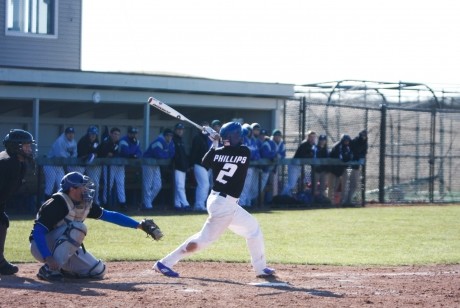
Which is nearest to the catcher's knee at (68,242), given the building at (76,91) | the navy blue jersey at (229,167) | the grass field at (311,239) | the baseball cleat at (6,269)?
the baseball cleat at (6,269)

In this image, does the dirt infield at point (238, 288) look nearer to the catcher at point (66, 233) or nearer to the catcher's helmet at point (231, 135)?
the catcher at point (66, 233)

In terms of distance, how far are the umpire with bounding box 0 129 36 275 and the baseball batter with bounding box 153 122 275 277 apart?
1596 mm

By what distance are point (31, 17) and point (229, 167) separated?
47.3 feet

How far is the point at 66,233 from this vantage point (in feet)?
28.7

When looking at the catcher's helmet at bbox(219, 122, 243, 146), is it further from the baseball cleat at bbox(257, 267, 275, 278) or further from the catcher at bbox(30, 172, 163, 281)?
the baseball cleat at bbox(257, 267, 275, 278)

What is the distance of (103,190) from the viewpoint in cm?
A: 1822

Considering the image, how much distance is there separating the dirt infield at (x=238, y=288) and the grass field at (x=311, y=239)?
103cm

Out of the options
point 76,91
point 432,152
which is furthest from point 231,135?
point 432,152

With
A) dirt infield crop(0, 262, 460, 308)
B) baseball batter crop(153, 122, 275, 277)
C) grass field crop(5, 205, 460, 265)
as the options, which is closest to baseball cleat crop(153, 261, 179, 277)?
baseball batter crop(153, 122, 275, 277)

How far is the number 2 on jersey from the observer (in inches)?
362

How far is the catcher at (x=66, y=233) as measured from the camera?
28.1ft

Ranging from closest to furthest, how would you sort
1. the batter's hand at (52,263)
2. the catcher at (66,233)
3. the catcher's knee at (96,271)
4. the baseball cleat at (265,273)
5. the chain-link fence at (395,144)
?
the batter's hand at (52,263) → the catcher at (66,233) → the catcher's knee at (96,271) → the baseball cleat at (265,273) → the chain-link fence at (395,144)

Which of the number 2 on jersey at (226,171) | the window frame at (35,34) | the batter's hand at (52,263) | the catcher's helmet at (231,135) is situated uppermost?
the window frame at (35,34)

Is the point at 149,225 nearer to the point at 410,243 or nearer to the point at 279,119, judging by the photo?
the point at 410,243
